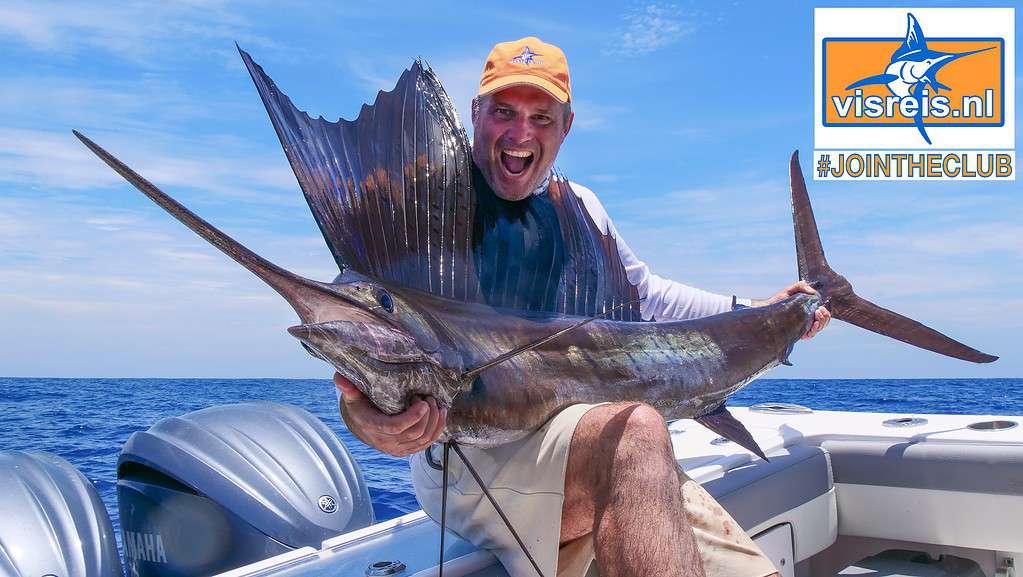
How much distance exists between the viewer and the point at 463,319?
5.15ft

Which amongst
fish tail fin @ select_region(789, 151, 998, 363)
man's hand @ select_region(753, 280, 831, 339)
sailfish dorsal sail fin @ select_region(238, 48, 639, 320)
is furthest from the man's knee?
fish tail fin @ select_region(789, 151, 998, 363)

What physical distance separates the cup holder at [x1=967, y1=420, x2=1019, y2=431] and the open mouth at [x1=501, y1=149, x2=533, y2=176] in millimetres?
1898

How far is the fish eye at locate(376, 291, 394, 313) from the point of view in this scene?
1.36 metres

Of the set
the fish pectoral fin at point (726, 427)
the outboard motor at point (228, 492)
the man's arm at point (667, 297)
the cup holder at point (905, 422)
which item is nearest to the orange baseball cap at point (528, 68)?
the man's arm at point (667, 297)

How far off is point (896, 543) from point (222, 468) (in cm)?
222

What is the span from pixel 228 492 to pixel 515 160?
1211 millimetres

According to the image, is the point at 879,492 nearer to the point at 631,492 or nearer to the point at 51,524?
the point at 631,492

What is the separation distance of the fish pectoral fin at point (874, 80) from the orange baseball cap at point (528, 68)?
22.0 feet

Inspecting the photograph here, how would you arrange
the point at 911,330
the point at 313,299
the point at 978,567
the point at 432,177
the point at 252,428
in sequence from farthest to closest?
the point at 911,330 < the point at 978,567 < the point at 252,428 < the point at 432,177 < the point at 313,299

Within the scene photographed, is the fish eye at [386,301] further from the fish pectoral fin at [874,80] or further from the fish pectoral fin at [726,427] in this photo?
the fish pectoral fin at [874,80]

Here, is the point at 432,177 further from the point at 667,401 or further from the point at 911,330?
the point at 911,330

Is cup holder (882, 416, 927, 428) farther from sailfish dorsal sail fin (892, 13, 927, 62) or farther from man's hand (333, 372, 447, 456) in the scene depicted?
sailfish dorsal sail fin (892, 13, 927, 62)

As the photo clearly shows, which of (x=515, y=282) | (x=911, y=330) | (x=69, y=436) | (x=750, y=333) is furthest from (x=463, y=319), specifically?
(x=69, y=436)

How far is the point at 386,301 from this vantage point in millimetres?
1372
